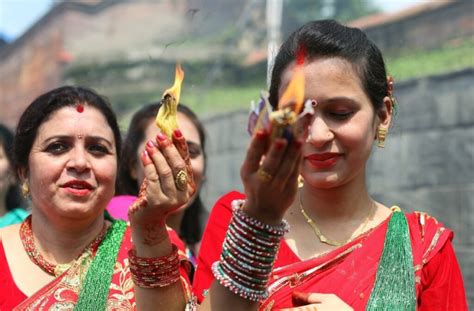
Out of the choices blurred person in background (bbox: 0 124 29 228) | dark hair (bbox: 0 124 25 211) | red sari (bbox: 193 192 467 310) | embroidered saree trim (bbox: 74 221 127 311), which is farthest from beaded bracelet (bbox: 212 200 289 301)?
dark hair (bbox: 0 124 25 211)

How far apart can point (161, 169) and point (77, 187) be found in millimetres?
1040

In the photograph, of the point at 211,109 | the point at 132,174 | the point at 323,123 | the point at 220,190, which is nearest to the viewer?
the point at 323,123

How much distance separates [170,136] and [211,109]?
6.57m

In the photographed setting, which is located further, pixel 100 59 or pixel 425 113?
pixel 100 59

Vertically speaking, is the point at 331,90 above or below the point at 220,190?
above

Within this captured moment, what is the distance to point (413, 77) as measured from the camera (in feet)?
17.9

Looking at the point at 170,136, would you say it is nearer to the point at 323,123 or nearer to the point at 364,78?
the point at 323,123

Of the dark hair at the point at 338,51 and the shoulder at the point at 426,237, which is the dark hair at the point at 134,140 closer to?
the dark hair at the point at 338,51

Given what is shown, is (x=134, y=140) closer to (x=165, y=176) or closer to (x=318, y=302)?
(x=318, y=302)

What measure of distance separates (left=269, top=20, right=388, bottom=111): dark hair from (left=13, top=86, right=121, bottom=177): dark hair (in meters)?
0.84

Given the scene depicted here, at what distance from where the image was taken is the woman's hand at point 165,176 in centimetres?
157

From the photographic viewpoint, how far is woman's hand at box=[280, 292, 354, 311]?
1.81m

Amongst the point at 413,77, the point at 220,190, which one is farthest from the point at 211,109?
the point at 413,77

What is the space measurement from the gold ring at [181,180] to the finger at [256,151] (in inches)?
7.2
